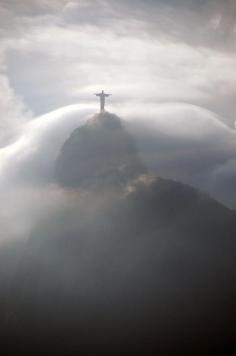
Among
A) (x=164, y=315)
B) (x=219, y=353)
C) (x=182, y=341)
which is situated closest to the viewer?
(x=219, y=353)

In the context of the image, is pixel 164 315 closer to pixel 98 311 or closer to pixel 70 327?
pixel 98 311

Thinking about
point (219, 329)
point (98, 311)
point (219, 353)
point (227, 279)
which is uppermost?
point (227, 279)

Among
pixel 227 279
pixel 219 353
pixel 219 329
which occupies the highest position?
pixel 227 279

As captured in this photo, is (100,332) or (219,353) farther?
(100,332)

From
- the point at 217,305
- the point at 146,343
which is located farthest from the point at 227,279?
the point at 146,343

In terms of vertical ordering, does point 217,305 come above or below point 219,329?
above

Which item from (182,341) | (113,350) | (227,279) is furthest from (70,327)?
(227,279)

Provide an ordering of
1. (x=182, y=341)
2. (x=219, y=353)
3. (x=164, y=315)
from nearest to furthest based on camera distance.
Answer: (x=219, y=353), (x=182, y=341), (x=164, y=315)

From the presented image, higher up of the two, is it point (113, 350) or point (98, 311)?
point (98, 311)

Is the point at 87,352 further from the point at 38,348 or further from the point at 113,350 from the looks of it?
the point at 38,348
